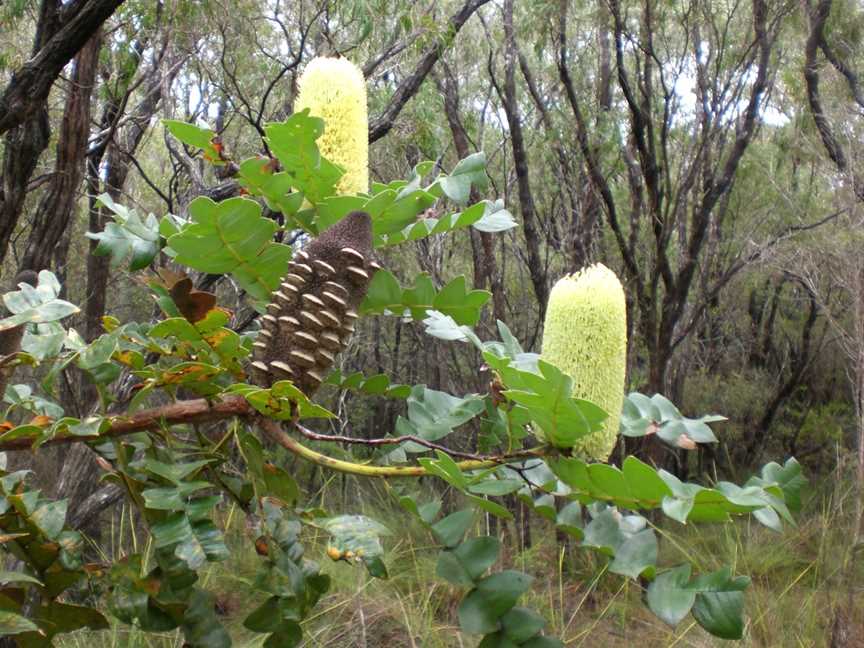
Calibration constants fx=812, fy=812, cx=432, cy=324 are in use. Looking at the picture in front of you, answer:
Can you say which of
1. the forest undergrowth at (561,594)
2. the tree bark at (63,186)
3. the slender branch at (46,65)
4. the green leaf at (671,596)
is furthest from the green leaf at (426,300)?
the tree bark at (63,186)

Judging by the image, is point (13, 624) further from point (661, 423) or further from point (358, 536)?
point (661, 423)

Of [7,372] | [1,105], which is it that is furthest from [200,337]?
[1,105]

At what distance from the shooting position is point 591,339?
78 centimetres

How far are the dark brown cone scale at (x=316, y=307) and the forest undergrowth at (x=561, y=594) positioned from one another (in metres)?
Answer: 2.09

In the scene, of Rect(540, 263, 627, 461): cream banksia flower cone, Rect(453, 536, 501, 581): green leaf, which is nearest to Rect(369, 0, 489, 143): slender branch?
Rect(540, 263, 627, 461): cream banksia flower cone

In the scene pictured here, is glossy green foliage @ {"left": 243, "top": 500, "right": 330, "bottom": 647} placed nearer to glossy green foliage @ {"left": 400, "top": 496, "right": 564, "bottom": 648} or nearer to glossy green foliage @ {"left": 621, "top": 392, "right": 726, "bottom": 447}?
glossy green foliage @ {"left": 400, "top": 496, "right": 564, "bottom": 648}

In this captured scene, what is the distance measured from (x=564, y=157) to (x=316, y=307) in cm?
517

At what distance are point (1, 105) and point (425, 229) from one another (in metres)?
1.78

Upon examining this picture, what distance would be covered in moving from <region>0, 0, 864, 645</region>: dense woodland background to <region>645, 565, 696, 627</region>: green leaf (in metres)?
2.06

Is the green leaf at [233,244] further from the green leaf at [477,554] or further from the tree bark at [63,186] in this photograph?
the tree bark at [63,186]

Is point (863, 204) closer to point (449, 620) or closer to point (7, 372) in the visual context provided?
point (449, 620)

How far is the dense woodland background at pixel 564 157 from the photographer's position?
13.7 ft

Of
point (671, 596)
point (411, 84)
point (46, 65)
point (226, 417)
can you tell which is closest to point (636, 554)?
point (671, 596)

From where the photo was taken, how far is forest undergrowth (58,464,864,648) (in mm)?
3379
